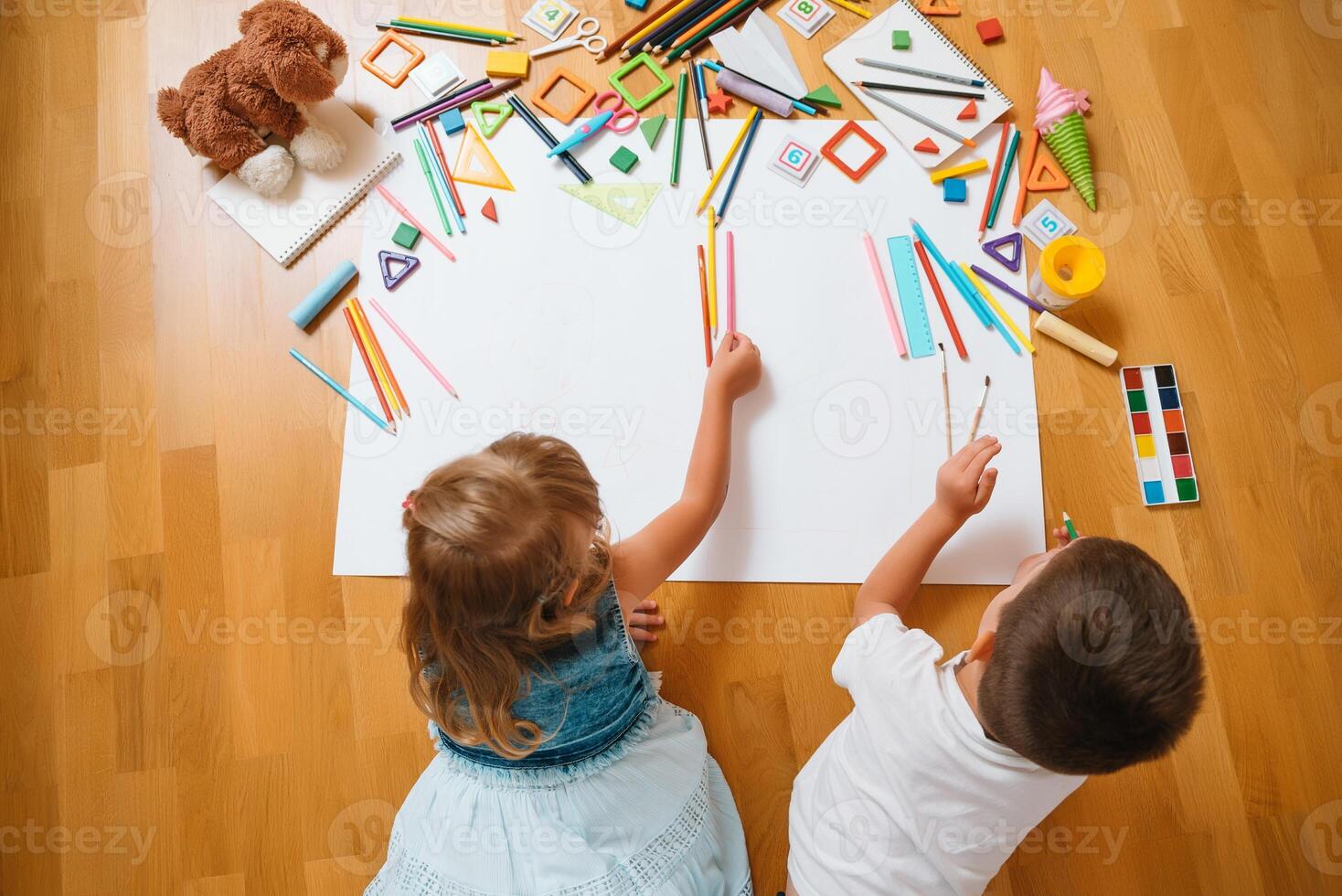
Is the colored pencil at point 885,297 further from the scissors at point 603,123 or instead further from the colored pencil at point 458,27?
the colored pencil at point 458,27

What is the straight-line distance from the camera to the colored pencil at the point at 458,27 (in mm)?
1189

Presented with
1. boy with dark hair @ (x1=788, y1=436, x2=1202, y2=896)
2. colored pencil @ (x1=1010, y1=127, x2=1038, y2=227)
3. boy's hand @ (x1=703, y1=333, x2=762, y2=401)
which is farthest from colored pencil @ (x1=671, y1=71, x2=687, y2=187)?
boy with dark hair @ (x1=788, y1=436, x2=1202, y2=896)

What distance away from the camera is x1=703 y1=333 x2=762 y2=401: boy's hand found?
1038 mm

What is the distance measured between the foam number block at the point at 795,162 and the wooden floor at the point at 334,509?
0.37ft

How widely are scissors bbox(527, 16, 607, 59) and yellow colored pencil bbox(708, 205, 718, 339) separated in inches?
11.6

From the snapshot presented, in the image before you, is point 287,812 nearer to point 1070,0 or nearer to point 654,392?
point 654,392

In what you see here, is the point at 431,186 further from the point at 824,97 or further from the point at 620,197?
the point at 824,97

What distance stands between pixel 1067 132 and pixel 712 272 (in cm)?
51

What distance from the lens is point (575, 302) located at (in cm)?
110

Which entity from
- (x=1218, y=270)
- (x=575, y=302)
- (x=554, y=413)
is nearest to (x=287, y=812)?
(x=554, y=413)

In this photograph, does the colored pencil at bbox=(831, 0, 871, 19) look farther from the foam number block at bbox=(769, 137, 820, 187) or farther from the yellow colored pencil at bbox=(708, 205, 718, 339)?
the yellow colored pencil at bbox=(708, 205, 718, 339)

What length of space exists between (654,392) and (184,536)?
64cm

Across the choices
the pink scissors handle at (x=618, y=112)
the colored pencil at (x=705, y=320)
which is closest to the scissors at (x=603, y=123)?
the pink scissors handle at (x=618, y=112)

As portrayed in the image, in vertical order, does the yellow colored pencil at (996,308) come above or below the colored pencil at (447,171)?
below
